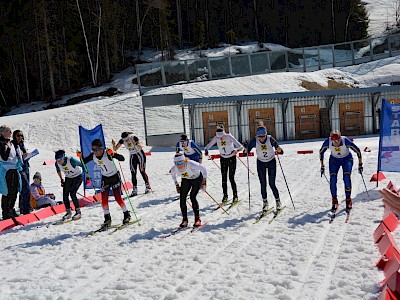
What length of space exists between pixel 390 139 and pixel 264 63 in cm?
2821

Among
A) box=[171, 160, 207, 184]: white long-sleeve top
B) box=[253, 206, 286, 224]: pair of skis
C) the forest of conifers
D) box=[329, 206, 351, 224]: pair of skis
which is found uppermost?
the forest of conifers

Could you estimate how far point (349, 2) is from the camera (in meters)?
64.4

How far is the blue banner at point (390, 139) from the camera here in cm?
1153

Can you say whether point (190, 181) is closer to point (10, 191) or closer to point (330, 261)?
point (330, 261)

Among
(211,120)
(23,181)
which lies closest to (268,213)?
(23,181)

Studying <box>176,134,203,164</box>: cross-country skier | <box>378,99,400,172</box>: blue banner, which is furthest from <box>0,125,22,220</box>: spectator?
<box>378,99,400,172</box>: blue banner

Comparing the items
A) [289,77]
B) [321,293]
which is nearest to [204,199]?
[321,293]

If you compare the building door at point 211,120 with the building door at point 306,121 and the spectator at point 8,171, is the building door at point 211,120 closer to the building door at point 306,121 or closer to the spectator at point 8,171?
the building door at point 306,121

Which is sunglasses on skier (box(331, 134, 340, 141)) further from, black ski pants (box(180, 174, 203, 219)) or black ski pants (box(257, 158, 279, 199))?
black ski pants (box(180, 174, 203, 219))

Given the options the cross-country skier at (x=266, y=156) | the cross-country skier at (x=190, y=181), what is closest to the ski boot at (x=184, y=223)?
the cross-country skier at (x=190, y=181)

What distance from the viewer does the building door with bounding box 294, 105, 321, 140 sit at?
2953 cm

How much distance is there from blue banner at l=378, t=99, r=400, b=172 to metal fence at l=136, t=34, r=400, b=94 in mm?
24361

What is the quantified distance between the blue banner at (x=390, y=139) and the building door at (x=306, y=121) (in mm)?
17880

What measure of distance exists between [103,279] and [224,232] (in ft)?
9.40
